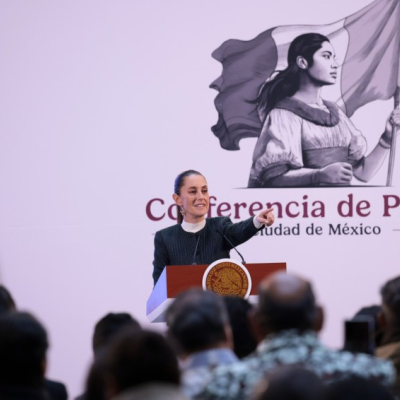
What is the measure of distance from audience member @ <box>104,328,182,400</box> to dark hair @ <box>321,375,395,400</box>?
1.18ft

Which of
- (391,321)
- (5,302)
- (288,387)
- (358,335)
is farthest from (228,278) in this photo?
(288,387)

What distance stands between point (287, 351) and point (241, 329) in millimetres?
844

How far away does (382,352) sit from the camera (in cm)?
317

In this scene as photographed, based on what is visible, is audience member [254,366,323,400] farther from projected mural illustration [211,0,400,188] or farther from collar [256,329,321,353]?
projected mural illustration [211,0,400,188]

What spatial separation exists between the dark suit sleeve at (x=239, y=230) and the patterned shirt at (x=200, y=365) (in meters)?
2.25

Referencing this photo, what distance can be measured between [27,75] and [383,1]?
2.64m

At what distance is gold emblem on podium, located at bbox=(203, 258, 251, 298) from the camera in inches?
180

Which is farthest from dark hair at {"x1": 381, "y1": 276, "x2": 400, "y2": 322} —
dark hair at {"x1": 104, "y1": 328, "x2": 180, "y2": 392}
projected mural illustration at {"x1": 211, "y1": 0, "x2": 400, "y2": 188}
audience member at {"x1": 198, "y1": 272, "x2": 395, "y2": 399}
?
projected mural illustration at {"x1": 211, "y1": 0, "x2": 400, "y2": 188}

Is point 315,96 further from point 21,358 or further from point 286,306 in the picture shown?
point 21,358

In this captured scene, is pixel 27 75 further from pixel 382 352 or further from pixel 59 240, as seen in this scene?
pixel 382 352

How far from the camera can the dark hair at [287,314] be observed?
9.02 feet

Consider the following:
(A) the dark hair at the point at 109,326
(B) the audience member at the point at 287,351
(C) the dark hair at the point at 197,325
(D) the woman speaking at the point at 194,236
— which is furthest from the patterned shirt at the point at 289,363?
(D) the woman speaking at the point at 194,236

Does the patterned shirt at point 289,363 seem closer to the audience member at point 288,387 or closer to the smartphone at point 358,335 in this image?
the smartphone at point 358,335

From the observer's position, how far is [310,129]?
7090 mm
